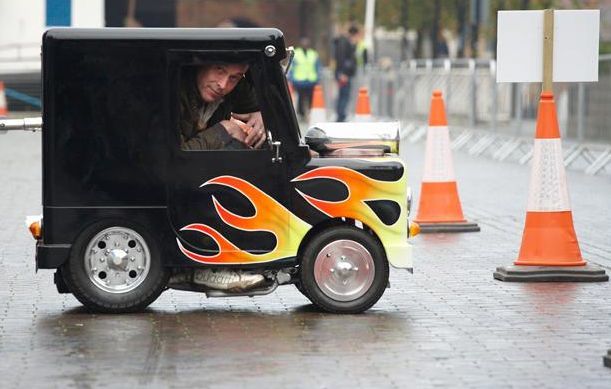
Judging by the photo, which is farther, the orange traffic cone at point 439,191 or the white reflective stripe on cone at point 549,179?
the orange traffic cone at point 439,191

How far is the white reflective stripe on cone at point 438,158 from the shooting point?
46.1 ft

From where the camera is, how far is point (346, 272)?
9.24 m

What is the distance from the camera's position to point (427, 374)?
24.4 ft

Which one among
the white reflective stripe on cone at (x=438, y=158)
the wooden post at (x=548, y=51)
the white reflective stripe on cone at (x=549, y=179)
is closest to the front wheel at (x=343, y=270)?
the white reflective stripe on cone at (x=549, y=179)

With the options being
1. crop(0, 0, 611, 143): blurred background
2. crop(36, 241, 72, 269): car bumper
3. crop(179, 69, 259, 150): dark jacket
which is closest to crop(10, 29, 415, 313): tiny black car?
crop(36, 241, 72, 269): car bumper

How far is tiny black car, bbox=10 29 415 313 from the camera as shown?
9055 millimetres

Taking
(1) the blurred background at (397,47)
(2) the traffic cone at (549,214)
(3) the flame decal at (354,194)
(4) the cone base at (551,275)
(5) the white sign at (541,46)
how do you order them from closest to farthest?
1. (3) the flame decal at (354,194)
2. (4) the cone base at (551,275)
3. (2) the traffic cone at (549,214)
4. (5) the white sign at (541,46)
5. (1) the blurred background at (397,47)

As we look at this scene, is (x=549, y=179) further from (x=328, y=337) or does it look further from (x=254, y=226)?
(x=328, y=337)

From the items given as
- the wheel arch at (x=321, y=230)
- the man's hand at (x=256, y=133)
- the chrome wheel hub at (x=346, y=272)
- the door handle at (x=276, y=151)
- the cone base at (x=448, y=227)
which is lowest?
the cone base at (x=448, y=227)

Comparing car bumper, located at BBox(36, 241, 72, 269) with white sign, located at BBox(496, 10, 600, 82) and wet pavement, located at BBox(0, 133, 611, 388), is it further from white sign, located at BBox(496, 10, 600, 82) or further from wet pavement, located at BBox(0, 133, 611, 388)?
white sign, located at BBox(496, 10, 600, 82)

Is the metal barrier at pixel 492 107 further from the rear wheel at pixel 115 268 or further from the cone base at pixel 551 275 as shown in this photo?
the rear wheel at pixel 115 268

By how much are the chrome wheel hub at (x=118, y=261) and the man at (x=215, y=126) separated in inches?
13.3

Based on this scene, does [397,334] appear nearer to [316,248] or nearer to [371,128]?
[316,248]

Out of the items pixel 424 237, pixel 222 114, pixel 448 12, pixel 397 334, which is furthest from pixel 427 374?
pixel 448 12
